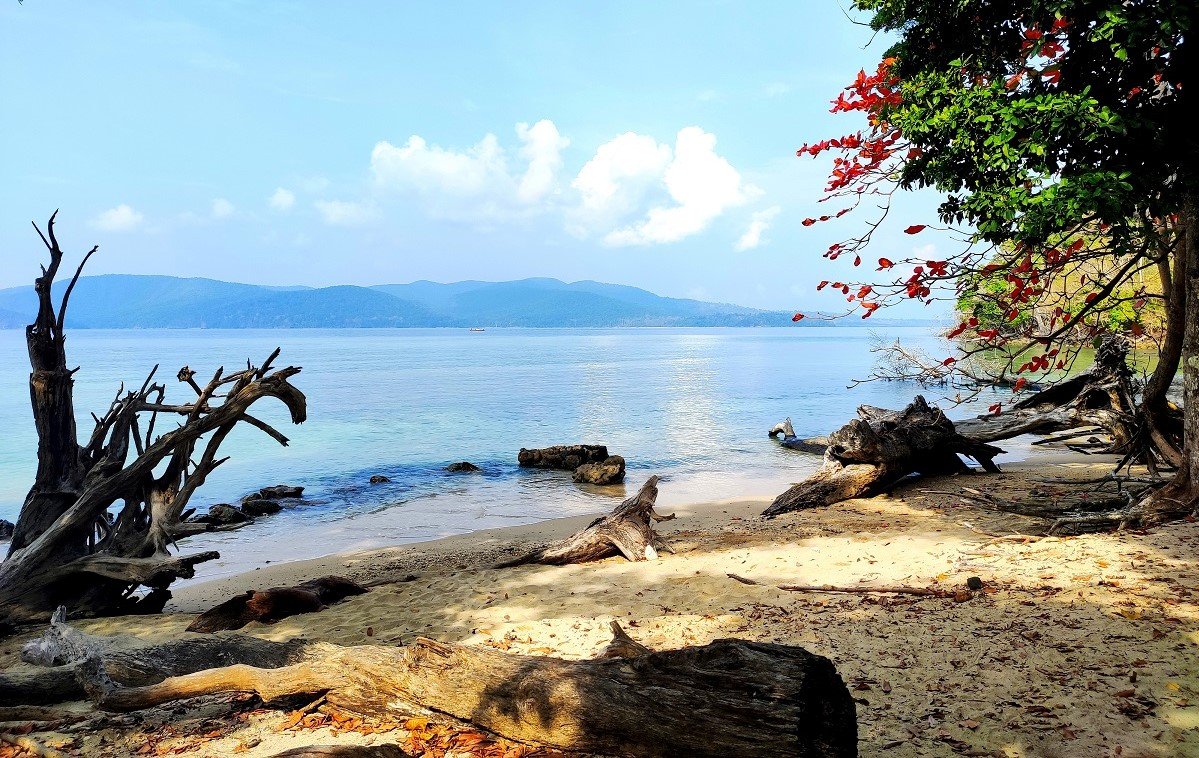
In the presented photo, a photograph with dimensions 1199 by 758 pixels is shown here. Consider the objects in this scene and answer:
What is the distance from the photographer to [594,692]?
3.49 meters

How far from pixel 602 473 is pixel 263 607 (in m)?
11.3

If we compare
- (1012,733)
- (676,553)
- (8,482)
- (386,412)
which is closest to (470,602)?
(676,553)

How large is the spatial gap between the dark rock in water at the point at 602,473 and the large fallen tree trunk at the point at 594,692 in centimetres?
1337

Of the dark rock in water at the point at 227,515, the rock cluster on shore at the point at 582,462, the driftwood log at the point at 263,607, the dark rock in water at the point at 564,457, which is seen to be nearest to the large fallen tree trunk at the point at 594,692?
the driftwood log at the point at 263,607

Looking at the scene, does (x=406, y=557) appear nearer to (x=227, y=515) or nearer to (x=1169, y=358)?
(x=227, y=515)

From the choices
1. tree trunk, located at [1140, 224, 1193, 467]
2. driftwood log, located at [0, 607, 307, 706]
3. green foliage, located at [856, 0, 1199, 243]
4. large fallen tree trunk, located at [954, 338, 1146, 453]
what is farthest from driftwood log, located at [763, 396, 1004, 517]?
driftwood log, located at [0, 607, 307, 706]

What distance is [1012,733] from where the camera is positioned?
360 centimetres

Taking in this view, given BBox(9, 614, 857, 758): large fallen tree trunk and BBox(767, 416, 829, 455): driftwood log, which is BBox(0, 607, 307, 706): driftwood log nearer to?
BBox(9, 614, 857, 758): large fallen tree trunk

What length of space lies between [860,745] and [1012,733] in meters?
0.76

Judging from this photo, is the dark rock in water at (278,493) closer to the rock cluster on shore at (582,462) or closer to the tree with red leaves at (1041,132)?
the rock cluster on shore at (582,462)

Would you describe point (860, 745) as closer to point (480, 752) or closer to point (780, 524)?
point (480, 752)

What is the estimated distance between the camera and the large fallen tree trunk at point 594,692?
308 cm

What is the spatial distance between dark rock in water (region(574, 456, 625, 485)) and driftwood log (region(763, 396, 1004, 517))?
7.18m

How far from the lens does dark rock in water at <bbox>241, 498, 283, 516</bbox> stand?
1562 cm
